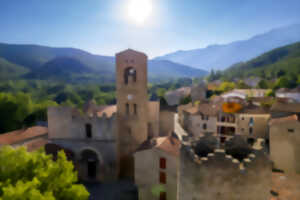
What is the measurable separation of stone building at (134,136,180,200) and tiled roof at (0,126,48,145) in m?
17.7

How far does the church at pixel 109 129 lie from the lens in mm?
24156

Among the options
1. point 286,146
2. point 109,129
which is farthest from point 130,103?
point 286,146

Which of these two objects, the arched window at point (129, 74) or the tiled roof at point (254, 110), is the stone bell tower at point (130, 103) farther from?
the tiled roof at point (254, 110)

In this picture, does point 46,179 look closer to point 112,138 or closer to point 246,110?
point 112,138

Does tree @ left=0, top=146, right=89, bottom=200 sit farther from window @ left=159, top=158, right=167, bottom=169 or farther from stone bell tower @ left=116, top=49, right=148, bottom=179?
stone bell tower @ left=116, top=49, right=148, bottom=179

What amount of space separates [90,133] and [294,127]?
27.4 m

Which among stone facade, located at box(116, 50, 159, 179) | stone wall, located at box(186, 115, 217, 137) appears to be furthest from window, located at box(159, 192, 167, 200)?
stone wall, located at box(186, 115, 217, 137)

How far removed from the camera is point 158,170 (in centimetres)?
2003

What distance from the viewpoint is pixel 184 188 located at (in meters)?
8.98

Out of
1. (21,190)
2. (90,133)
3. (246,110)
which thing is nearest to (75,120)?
(90,133)

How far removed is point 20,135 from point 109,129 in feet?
46.3

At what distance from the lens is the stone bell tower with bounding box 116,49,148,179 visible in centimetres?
2461

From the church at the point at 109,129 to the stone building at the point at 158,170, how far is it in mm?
5325

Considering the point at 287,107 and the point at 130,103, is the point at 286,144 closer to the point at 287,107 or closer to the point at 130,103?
the point at 287,107
